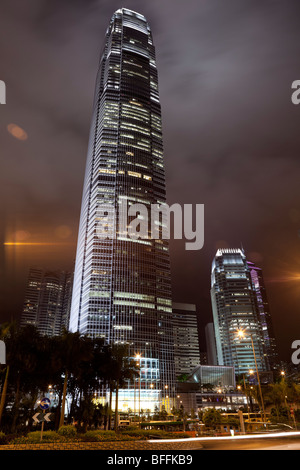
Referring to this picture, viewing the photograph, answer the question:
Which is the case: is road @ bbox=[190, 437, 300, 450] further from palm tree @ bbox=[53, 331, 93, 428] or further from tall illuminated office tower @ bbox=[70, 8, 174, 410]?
tall illuminated office tower @ bbox=[70, 8, 174, 410]

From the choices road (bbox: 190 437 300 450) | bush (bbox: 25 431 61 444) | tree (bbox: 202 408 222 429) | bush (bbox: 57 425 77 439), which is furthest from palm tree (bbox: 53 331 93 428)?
road (bbox: 190 437 300 450)

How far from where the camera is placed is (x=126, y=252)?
156m

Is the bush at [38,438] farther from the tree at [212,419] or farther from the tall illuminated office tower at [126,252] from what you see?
the tall illuminated office tower at [126,252]

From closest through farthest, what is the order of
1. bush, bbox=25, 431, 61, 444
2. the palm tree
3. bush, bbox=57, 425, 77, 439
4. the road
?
the road, bush, bbox=25, 431, 61, 444, bush, bbox=57, 425, 77, 439, the palm tree

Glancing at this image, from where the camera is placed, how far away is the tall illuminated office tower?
142625 millimetres

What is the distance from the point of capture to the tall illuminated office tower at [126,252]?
468 ft

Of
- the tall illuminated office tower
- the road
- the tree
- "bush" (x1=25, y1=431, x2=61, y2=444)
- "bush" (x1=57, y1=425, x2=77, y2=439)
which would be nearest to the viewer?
the road

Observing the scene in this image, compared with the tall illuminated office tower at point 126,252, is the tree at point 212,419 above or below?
below

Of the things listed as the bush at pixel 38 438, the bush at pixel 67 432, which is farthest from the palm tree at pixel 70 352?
the bush at pixel 38 438

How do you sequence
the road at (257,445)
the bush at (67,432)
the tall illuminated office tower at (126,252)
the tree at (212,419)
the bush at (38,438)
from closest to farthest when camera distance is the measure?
the road at (257,445)
the bush at (38,438)
the bush at (67,432)
the tree at (212,419)
the tall illuminated office tower at (126,252)

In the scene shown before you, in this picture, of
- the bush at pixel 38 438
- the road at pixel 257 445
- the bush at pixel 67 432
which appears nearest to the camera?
the road at pixel 257 445

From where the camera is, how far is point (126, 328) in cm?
14350

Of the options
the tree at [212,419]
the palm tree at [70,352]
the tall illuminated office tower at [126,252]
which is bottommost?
the tree at [212,419]
